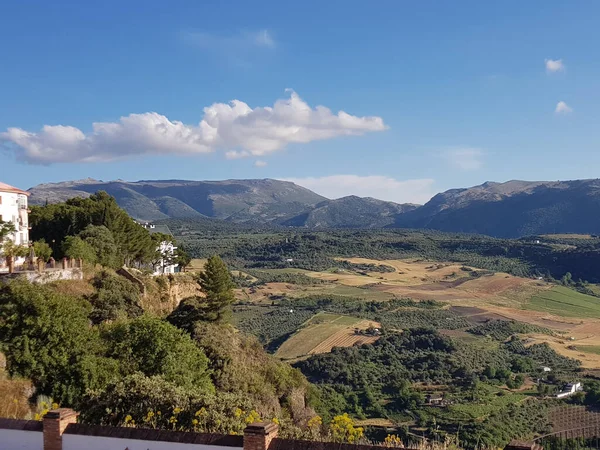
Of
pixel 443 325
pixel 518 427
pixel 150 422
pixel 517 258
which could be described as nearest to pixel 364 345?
pixel 443 325

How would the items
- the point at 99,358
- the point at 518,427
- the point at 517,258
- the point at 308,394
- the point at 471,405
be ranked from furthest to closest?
1. the point at 517,258
2. the point at 471,405
3. the point at 518,427
4. the point at 308,394
5. the point at 99,358

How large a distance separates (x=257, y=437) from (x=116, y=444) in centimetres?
255

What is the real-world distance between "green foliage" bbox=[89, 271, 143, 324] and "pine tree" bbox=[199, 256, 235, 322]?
10.2ft

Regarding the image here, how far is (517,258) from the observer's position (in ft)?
466

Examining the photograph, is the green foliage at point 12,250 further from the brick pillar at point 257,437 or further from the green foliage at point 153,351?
the brick pillar at point 257,437

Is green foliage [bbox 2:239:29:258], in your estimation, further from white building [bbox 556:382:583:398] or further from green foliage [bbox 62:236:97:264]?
white building [bbox 556:382:583:398]

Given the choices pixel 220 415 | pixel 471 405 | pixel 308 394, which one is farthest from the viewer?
pixel 471 405

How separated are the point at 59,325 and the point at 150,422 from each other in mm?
7335

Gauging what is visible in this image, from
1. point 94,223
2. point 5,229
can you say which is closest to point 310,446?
point 5,229

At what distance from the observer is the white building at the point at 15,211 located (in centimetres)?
3150

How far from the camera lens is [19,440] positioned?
10609mm

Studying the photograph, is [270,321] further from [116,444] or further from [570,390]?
[116,444]

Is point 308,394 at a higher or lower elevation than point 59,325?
lower

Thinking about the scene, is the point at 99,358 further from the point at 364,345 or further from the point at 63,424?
the point at 364,345
